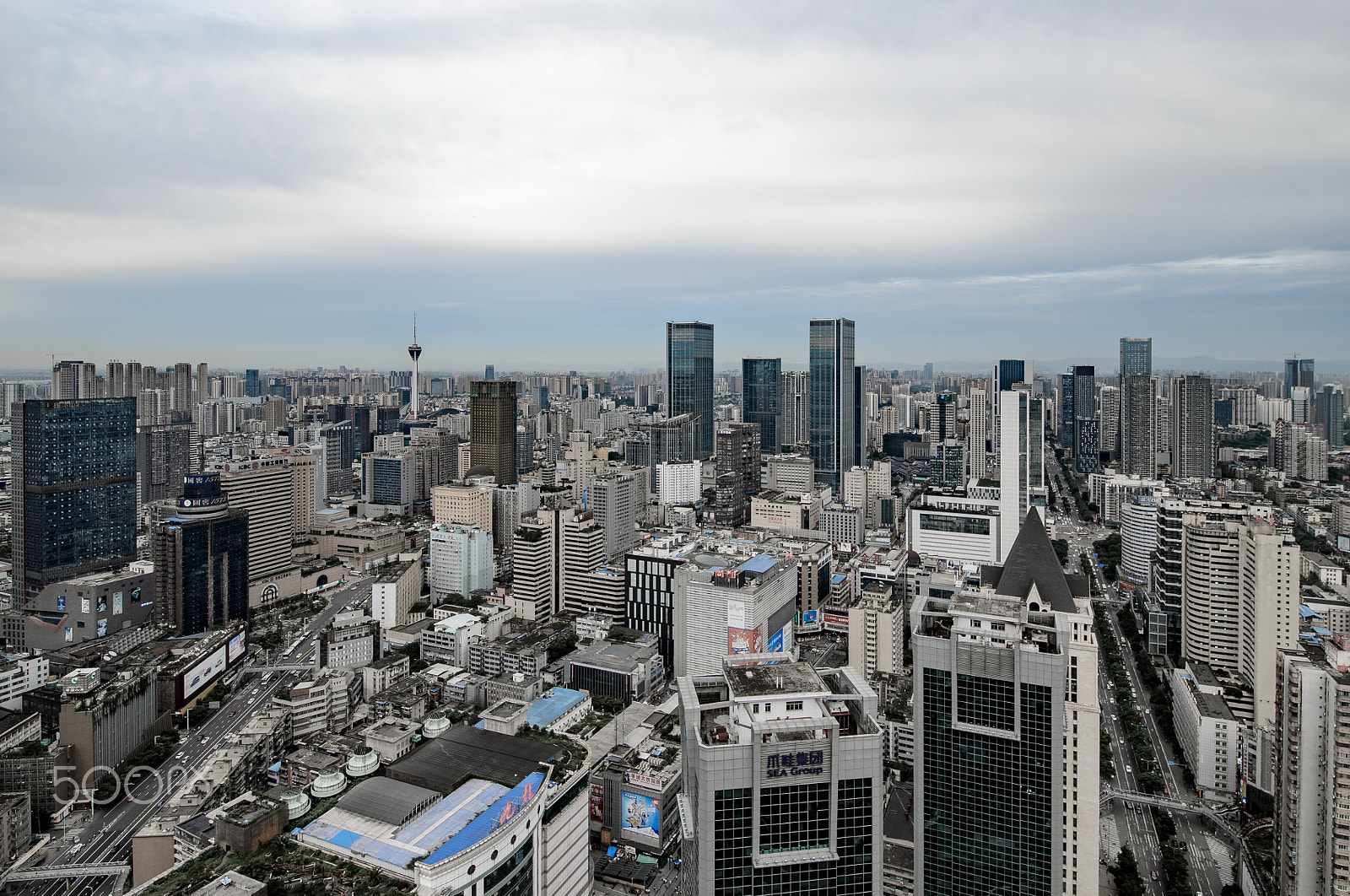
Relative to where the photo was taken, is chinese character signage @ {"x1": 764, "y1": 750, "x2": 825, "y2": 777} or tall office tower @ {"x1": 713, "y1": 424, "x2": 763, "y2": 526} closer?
chinese character signage @ {"x1": 764, "y1": 750, "x2": 825, "y2": 777}

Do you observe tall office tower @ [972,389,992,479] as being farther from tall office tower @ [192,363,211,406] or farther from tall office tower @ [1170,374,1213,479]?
tall office tower @ [192,363,211,406]

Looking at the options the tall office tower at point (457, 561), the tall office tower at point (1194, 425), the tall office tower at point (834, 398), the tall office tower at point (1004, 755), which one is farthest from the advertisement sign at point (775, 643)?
the tall office tower at point (1194, 425)

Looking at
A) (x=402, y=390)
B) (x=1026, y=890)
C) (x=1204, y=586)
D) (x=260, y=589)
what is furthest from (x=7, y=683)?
(x=402, y=390)

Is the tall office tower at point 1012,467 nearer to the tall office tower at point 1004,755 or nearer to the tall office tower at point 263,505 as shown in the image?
the tall office tower at point 1004,755

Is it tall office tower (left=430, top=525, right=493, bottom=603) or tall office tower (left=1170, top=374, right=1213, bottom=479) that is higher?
tall office tower (left=1170, top=374, right=1213, bottom=479)

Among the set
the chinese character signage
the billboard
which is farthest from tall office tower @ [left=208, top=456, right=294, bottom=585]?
the chinese character signage

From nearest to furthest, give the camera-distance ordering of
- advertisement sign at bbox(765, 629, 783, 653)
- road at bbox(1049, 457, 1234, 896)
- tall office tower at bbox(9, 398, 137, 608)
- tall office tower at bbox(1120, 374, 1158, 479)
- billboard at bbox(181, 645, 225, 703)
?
road at bbox(1049, 457, 1234, 896), billboard at bbox(181, 645, 225, 703), advertisement sign at bbox(765, 629, 783, 653), tall office tower at bbox(9, 398, 137, 608), tall office tower at bbox(1120, 374, 1158, 479)
